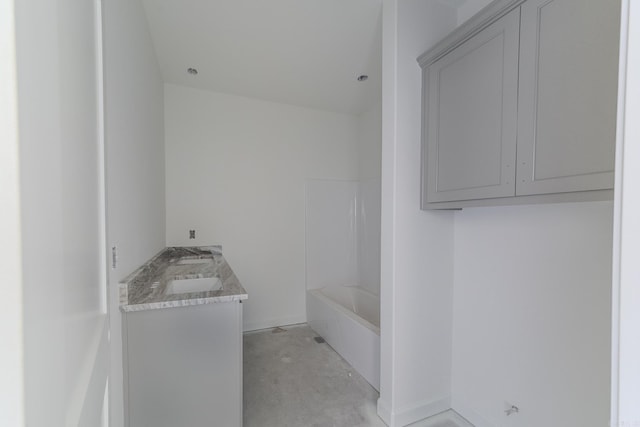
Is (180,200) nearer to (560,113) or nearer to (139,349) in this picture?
(139,349)

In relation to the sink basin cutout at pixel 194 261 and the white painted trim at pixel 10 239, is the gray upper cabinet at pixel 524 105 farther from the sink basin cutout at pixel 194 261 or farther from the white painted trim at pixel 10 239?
the sink basin cutout at pixel 194 261

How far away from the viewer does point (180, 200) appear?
2.84 meters

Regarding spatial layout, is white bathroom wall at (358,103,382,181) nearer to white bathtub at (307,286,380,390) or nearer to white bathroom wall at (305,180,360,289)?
white bathroom wall at (305,180,360,289)

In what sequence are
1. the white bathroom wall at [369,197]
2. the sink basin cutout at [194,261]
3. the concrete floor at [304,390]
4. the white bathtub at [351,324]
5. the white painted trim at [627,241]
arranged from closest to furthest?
1. the white painted trim at [627,241]
2. the concrete floor at [304,390]
3. the white bathtub at [351,324]
4. the sink basin cutout at [194,261]
5. the white bathroom wall at [369,197]

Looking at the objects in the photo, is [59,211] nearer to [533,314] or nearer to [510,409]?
[533,314]

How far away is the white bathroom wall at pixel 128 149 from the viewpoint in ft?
3.83

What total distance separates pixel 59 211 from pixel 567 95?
1570mm

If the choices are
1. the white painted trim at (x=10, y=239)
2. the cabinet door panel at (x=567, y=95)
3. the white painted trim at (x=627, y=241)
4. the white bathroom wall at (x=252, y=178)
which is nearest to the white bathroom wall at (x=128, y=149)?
the white bathroom wall at (x=252, y=178)

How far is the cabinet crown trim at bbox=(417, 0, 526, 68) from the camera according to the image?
1.20 meters

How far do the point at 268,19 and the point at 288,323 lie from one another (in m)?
3.10

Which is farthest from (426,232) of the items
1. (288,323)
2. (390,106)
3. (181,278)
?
(288,323)

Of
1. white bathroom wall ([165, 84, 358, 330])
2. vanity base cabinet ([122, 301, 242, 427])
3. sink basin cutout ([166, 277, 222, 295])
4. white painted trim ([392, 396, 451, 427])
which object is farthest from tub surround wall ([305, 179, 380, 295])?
vanity base cabinet ([122, 301, 242, 427])

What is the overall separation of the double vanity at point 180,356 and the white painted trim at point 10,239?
1203mm

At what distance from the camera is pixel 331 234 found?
3541mm
